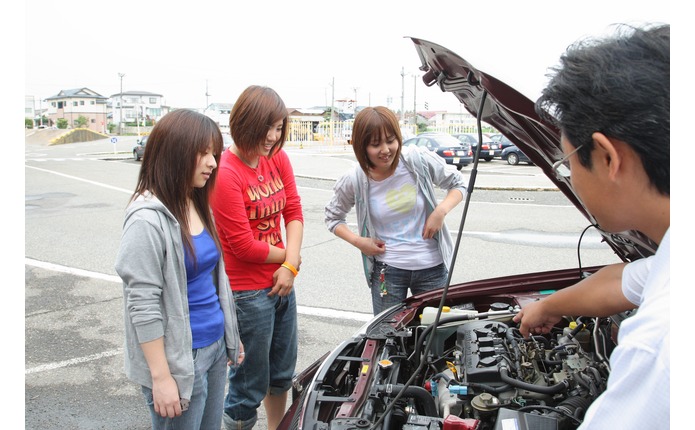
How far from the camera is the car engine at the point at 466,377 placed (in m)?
1.82

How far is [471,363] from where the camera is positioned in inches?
83.4

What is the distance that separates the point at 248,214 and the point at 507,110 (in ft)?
5.05

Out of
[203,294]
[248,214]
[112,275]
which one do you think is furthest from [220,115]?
[203,294]

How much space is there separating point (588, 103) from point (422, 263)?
2289mm

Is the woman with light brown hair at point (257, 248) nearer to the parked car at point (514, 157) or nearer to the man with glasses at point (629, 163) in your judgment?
the man with glasses at point (629, 163)

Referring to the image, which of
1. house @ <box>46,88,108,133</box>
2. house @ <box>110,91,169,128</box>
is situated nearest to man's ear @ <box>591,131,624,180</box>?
house @ <box>46,88,108,133</box>

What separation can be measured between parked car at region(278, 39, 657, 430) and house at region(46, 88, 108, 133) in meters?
98.4

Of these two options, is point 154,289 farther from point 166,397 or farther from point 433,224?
point 433,224

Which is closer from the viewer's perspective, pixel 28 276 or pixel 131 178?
pixel 28 276

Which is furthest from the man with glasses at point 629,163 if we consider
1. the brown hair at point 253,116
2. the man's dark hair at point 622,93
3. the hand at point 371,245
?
the hand at point 371,245

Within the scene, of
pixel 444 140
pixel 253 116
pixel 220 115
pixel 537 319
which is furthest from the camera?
pixel 220 115

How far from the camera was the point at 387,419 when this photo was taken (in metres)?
1.87

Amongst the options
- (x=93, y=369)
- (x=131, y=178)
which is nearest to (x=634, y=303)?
(x=93, y=369)

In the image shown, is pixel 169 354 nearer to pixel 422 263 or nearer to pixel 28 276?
pixel 422 263
